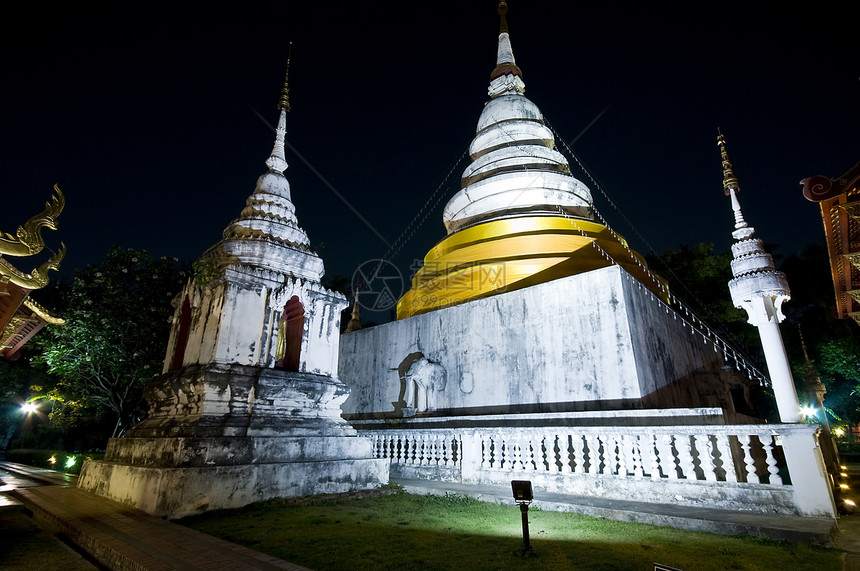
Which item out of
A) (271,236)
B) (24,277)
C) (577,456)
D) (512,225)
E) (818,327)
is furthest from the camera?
(818,327)

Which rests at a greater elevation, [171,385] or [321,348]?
[321,348]

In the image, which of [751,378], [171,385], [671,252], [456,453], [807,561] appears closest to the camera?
[807,561]

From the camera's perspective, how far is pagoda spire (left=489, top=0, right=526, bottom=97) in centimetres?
2039

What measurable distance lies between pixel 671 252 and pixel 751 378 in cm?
799

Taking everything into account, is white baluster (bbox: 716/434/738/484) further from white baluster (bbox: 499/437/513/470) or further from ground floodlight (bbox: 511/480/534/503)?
ground floodlight (bbox: 511/480/534/503)

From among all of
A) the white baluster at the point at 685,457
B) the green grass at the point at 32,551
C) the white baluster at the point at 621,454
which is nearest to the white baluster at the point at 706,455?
the white baluster at the point at 685,457

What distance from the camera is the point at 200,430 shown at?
6.55 meters

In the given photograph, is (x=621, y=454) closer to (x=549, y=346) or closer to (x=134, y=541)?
(x=549, y=346)

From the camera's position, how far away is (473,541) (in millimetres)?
4590

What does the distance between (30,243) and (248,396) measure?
3597 millimetres

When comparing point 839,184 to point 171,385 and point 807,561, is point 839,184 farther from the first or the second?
point 171,385

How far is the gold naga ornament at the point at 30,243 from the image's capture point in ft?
19.4

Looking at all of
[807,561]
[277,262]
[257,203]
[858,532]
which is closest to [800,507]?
[858,532]

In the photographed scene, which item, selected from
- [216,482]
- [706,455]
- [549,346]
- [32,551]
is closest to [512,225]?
[549,346]
